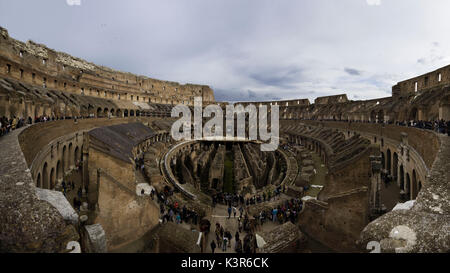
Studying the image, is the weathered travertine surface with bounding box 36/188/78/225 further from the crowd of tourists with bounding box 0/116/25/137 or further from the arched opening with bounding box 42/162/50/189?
the arched opening with bounding box 42/162/50/189

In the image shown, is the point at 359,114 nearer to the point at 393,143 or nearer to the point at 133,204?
the point at 393,143

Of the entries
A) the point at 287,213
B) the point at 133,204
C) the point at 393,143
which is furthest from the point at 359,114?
the point at 133,204

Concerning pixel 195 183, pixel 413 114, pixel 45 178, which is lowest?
pixel 195 183

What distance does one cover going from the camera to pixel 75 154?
16938 millimetres

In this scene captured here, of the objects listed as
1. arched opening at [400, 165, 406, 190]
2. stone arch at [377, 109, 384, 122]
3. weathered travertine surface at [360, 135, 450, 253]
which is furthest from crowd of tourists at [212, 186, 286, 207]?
stone arch at [377, 109, 384, 122]

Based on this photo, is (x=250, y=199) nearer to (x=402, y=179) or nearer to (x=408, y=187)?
(x=408, y=187)

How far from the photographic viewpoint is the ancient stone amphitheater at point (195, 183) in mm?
3217

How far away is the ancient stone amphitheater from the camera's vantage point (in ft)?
10.6

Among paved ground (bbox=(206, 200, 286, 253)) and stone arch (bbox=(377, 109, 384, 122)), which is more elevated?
stone arch (bbox=(377, 109, 384, 122))

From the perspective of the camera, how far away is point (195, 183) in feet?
67.8

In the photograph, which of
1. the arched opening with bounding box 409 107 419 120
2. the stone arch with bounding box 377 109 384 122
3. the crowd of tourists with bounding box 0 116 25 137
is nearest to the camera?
the crowd of tourists with bounding box 0 116 25 137

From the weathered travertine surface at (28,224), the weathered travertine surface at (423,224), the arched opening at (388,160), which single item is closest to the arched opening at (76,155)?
the weathered travertine surface at (28,224)

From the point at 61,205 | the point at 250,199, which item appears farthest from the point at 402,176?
the point at 61,205
